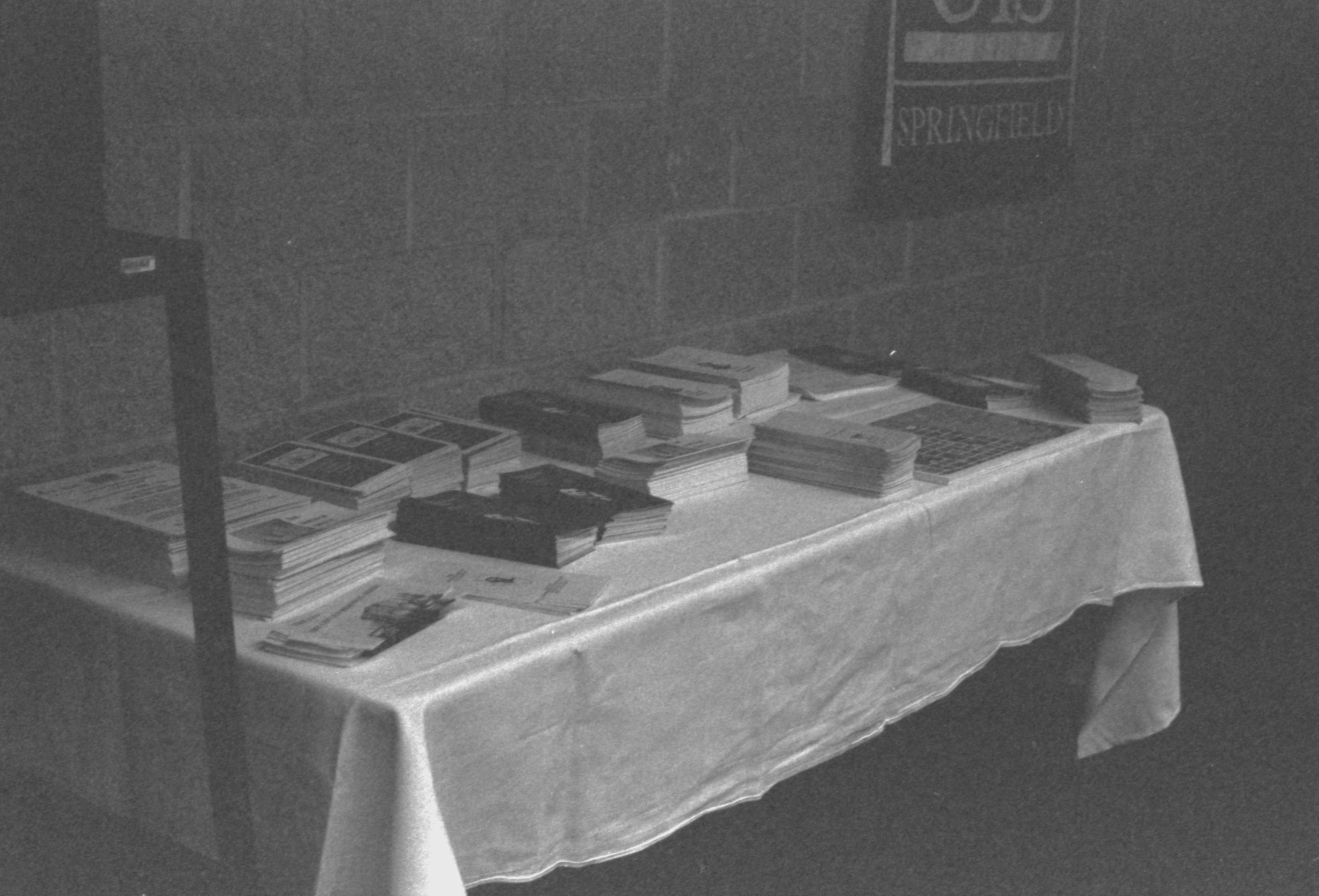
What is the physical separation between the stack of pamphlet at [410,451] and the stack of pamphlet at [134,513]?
191mm

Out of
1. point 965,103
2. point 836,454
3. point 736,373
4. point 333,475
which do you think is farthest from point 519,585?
point 965,103

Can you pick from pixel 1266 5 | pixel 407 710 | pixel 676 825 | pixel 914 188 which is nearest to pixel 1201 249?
pixel 1266 5

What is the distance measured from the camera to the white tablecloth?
1.58m

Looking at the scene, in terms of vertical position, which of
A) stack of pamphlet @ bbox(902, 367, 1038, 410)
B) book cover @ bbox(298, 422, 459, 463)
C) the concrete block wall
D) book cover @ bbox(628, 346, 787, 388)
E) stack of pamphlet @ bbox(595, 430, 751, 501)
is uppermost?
the concrete block wall

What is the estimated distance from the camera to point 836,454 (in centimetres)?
227

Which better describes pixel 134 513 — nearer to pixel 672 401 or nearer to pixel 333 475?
pixel 333 475

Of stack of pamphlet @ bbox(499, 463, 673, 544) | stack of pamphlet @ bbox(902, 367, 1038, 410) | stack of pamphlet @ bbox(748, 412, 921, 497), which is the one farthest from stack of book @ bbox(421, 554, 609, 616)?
stack of pamphlet @ bbox(902, 367, 1038, 410)

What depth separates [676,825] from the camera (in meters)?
1.89

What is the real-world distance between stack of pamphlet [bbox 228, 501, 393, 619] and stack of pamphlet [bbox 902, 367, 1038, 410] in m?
Answer: 1.26

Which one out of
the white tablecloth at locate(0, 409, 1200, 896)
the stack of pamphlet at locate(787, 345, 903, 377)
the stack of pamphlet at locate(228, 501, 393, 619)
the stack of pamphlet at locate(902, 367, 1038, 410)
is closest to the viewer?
the white tablecloth at locate(0, 409, 1200, 896)

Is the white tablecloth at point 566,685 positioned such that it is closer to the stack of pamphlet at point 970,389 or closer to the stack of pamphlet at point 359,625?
the stack of pamphlet at point 359,625

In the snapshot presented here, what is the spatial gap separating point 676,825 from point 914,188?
1839mm

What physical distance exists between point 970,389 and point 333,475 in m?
1.21

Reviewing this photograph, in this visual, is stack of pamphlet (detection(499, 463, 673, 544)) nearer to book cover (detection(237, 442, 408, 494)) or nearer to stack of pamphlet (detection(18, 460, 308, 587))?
book cover (detection(237, 442, 408, 494))
